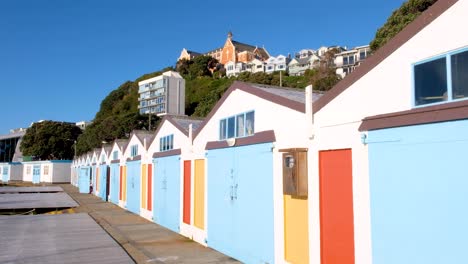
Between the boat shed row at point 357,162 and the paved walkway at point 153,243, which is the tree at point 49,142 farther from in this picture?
the boat shed row at point 357,162

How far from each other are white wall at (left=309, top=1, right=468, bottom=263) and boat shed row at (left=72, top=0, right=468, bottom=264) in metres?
0.02

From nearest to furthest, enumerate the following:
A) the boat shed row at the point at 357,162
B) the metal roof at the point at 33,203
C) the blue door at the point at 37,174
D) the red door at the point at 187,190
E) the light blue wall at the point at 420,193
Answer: the light blue wall at the point at 420,193
the boat shed row at the point at 357,162
the red door at the point at 187,190
the metal roof at the point at 33,203
the blue door at the point at 37,174

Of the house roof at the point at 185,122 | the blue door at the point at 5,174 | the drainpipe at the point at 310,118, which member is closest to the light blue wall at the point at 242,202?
the drainpipe at the point at 310,118

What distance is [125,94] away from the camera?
130125 millimetres

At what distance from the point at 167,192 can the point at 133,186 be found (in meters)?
6.46

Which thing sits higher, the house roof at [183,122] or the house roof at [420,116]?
the house roof at [183,122]

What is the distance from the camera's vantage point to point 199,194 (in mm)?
13312

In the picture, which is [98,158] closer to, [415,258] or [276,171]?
[276,171]

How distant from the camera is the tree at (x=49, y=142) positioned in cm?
8262

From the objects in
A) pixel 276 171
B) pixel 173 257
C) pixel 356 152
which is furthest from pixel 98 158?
pixel 356 152

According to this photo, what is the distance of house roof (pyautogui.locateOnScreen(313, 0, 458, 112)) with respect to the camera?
533 cm

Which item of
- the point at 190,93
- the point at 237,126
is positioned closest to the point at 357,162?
the point at 237,126

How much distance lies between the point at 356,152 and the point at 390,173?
0.81 m

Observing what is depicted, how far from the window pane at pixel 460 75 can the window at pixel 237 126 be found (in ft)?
18.6
